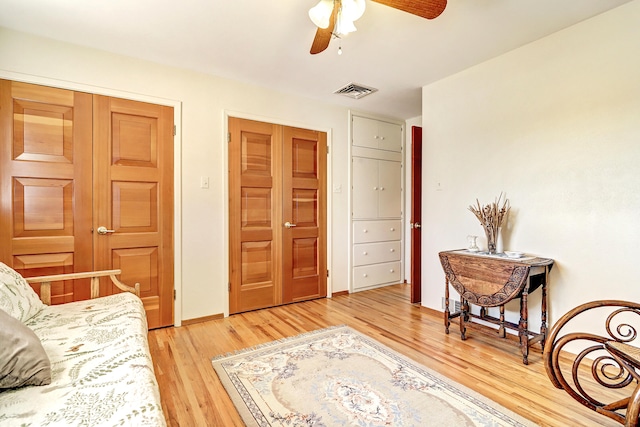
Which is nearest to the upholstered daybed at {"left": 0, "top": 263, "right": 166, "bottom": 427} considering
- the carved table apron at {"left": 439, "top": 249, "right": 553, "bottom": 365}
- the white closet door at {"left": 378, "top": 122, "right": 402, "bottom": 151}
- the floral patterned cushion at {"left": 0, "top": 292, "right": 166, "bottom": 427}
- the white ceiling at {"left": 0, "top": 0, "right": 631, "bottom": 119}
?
the floral patterned cushion at {"left": 0, "top": 292, "right": 166, "bottom": 427}

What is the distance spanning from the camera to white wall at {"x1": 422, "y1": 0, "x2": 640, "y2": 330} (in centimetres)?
189

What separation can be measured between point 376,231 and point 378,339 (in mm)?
1780

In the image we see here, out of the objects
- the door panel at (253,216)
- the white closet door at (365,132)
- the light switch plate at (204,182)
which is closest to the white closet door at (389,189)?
the white closet door at (365,132)

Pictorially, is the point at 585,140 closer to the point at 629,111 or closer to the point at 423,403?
the point at 629,111

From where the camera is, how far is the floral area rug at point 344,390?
149 centimetres

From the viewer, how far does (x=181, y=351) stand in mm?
2215

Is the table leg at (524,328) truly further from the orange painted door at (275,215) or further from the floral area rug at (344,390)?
the orange painted door at (275,215)

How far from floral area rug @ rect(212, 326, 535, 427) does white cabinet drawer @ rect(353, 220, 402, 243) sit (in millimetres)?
1724

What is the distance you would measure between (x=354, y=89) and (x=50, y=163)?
2.70 m

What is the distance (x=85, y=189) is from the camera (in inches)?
91.9

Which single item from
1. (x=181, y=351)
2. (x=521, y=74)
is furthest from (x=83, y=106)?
(x=521, y=74)

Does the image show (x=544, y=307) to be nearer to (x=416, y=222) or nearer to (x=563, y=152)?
(x=563, y=152)

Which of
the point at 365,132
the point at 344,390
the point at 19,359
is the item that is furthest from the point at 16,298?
the point at 365,132

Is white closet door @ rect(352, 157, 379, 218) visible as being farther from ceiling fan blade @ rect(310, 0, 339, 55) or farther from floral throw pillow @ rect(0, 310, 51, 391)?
floral throw pillow @ rect(0, 310, 51, 391)
